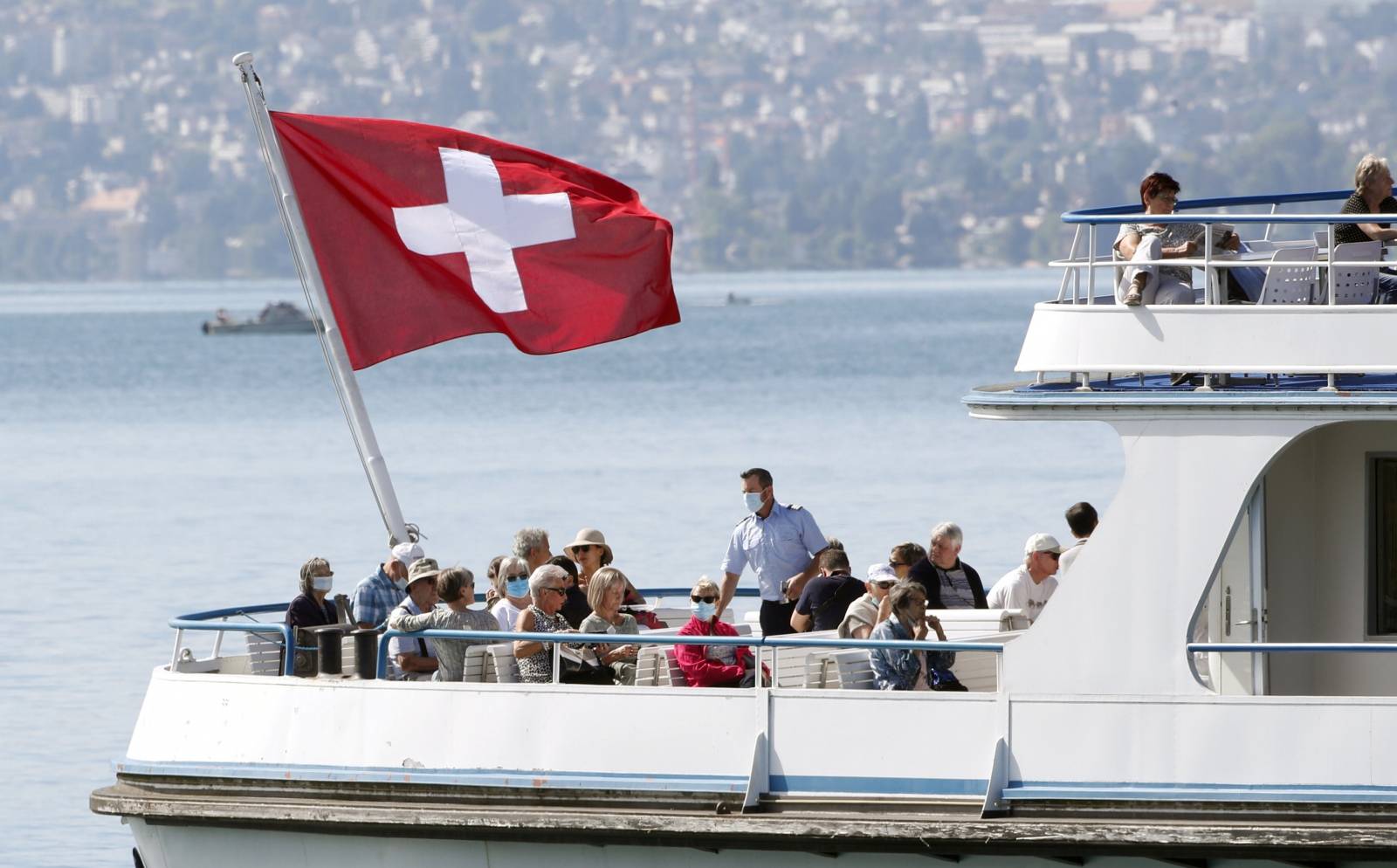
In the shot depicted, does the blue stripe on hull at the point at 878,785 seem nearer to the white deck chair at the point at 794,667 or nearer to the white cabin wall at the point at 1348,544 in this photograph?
the white deck chair at the point at 794,667

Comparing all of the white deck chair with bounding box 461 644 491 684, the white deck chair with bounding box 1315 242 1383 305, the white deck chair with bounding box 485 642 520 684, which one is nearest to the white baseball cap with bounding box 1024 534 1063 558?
the white deck chair with bounding box 1315 242 1383 305

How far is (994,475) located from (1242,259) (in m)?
36.5

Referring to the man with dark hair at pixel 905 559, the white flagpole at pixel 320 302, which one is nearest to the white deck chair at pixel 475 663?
the white flagpole at pixel 320 302

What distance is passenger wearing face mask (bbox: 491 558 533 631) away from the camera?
12.7 m

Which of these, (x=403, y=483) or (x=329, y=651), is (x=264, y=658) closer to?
(x=329, y=651)

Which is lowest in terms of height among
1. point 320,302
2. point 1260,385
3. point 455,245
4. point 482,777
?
point 482,777

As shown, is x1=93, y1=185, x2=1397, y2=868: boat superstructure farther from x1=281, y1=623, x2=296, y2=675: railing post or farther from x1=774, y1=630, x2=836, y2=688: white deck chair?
x1=281, y1=623, x2=296, y2=675: railing post

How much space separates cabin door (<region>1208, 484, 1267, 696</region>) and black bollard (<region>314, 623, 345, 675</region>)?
4.24m

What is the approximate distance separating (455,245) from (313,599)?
2181 millimetres

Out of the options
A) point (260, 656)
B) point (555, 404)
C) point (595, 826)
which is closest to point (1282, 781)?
point (595, 826)

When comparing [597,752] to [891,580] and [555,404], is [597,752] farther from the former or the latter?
[555,404]

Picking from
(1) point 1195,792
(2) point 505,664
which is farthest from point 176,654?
(1) point 1195,792

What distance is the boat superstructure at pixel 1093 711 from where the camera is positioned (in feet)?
35.5

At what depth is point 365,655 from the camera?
12.2 metres
